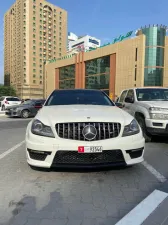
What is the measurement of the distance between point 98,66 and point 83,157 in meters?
65.5

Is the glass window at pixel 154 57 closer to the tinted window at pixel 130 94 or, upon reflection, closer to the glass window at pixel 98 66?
the glass window at pixel 98 66

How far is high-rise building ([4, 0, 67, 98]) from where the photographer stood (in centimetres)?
11600

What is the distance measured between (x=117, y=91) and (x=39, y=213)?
5952 cm

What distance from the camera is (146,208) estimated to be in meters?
3.03

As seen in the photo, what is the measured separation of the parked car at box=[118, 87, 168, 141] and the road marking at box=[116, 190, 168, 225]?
3099 millimetres

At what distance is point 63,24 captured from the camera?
130125 mm

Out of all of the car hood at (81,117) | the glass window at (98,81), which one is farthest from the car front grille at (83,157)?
the glass window at (98,81)

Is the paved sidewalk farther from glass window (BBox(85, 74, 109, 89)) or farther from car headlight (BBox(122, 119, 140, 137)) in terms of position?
glass window (BBox(85, 74, 109, 89))

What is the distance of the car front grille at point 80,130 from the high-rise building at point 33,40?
114m

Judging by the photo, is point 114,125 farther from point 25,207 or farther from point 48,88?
point 48,88

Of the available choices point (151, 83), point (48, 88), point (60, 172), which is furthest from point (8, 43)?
point (60, 172)

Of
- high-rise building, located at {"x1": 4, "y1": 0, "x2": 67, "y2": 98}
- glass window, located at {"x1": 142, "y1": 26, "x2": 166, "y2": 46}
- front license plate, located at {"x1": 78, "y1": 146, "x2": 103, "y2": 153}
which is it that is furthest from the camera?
high-rise building, located at {"x1": 4, "y1": 0, "x2": 67, "y2": 98}

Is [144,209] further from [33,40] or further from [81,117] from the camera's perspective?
→ [33,40]

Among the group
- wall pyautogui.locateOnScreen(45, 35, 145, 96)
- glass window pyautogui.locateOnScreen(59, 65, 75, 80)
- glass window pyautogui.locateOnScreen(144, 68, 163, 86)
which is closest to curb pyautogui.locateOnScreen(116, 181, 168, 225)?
wall pyautogui.locateOnScreen(45, 35, 145, 96)
